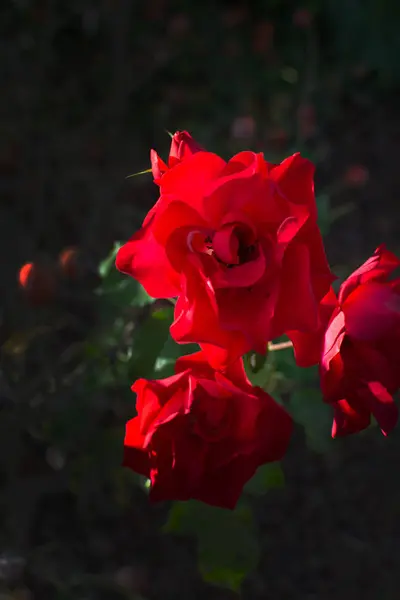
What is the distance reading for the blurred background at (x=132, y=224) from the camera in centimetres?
138

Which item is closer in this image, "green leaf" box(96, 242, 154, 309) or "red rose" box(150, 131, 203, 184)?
"red rose" box(150, 131, 203, 184)

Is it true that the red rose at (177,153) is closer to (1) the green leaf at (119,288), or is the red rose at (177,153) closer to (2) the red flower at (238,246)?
(2) the red flower at (238,246)

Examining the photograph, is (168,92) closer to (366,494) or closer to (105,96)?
(105,96)

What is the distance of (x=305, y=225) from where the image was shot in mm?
→ 616

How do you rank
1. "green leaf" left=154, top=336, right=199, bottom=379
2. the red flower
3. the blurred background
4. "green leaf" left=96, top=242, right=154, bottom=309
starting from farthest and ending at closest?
the blurred background < "green leaf" left=96, top=242, right=154, bottom=309 < "green leaf" left=154, top=336, right=199, bottom=379 < the red flower

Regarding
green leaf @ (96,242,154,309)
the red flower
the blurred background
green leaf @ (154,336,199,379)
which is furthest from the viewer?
the blurred background

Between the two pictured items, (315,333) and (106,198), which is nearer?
(315,333)

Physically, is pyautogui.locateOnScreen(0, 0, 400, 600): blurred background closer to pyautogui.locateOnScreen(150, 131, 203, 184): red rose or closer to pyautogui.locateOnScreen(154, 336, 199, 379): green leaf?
pyautogui.locateOnScreen(154, 336, 199, 379): green leaf

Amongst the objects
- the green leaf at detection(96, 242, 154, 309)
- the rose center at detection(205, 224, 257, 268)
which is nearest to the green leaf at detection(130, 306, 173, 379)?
the green leaf at detection(96, 242, 154, 309)

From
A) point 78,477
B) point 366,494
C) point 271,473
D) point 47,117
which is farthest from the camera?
point 47,117

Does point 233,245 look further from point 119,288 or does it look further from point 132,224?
point 132,224

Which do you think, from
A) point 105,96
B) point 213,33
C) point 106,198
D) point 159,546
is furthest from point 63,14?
point 159,546

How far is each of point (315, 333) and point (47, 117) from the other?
1538 mm

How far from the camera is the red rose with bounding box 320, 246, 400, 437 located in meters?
0.66
